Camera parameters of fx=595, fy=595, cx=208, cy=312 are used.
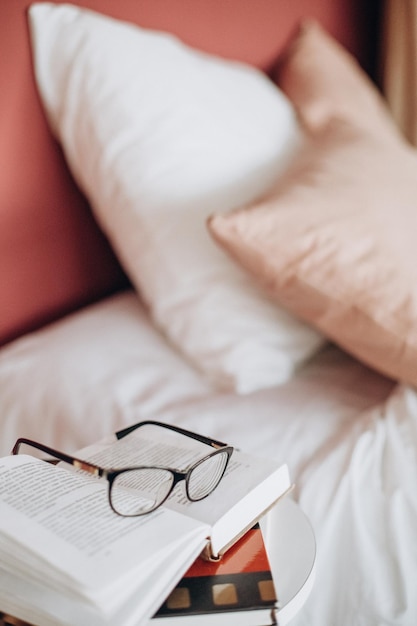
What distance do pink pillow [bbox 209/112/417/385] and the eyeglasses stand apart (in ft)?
1.03

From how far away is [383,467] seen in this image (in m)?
0.66

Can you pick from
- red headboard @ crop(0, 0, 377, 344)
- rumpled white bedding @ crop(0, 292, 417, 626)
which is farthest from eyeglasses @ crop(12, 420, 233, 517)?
red headboard @ crop(0, 0, 377, 344)

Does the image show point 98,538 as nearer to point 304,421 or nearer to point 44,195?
point 304,421

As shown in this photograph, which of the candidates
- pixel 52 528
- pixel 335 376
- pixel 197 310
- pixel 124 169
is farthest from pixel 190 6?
pixel 52 528

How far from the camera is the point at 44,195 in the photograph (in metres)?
0.92

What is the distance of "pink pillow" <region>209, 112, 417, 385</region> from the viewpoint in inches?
29.4

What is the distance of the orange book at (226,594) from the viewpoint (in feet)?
1.33

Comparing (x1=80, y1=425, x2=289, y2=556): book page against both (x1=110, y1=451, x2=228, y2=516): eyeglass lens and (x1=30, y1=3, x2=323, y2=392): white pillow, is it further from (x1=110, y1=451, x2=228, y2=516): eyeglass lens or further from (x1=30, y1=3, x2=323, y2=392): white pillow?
(x1=30, y1=3, x2=323, y2=392): white pillow

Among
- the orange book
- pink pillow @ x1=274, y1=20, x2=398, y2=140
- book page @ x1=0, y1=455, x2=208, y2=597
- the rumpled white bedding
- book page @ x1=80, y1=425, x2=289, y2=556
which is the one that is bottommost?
the rumpled white bedding

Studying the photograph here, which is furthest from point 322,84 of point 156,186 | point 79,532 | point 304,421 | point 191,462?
point 79,532

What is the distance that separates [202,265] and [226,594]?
52 cm

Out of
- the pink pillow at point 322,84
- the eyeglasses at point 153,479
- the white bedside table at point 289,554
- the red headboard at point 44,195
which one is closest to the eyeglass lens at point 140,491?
the eyeglasses at point 153,479

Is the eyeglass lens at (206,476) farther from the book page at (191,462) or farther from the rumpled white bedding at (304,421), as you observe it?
the rumpled white bedding at (304,421)

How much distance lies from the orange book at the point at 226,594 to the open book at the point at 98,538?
16mm
